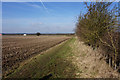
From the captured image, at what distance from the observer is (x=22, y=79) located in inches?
226

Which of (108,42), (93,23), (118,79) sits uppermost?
(93,23)

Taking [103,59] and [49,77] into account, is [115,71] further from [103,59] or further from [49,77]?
[49,77]

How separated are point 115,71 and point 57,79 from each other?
11.6 feet

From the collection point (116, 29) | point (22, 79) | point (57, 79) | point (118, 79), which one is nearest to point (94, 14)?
point (116, 29)

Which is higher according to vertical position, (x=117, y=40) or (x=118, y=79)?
(x=117, y=40)

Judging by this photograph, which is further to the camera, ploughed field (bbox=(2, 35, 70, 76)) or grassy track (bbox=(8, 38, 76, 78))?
ploughed field (bbox=(2, 35, 70, 76))

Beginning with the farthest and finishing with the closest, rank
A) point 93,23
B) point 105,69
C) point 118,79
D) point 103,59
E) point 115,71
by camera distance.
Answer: point 93,23 < point 103,59 < point 105,69 < point 115,71 < point 118,79

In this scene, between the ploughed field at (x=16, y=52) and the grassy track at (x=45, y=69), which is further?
the ploughed field at (x=16, y=52)

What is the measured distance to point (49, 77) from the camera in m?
5.94

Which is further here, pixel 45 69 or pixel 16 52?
pixel 16 52

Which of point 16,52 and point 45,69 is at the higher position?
point 16,52

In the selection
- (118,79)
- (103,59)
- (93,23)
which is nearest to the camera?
(118,79)

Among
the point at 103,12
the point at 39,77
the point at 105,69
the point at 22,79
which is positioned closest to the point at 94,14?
the point at 103,12

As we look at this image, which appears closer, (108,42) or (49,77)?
(108,42)
